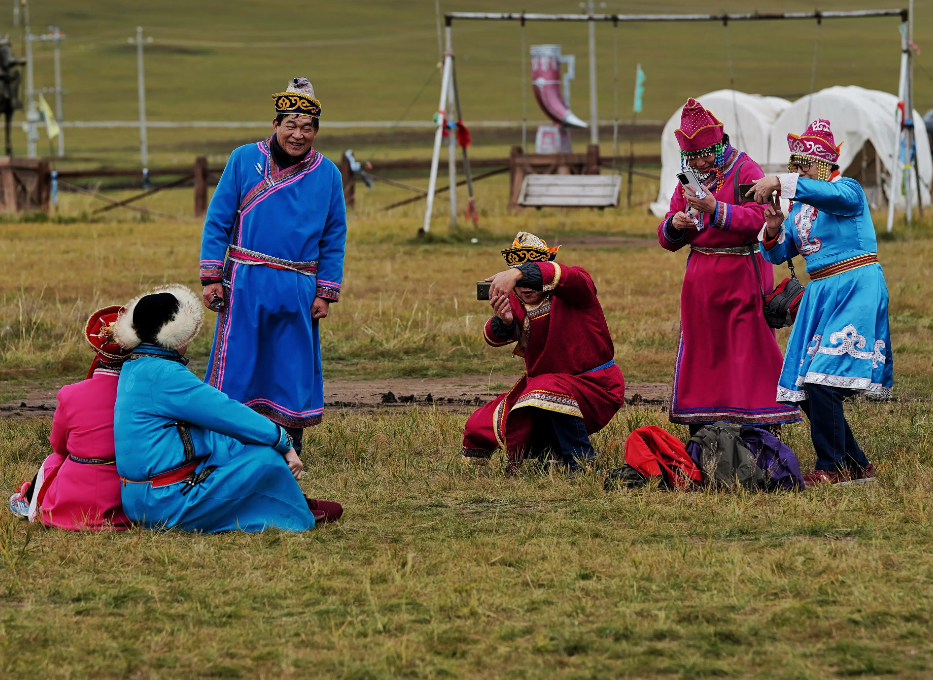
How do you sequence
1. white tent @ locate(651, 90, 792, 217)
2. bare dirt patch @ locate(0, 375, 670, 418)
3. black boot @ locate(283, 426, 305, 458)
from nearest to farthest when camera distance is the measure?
black boot @ locate(283, 426, 305, 458) → bare dirt patch @ locate(0, 375, 670, 418) → white tent @ locate(651, 90, 792, 217)

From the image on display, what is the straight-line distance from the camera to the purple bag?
6129 millimetres

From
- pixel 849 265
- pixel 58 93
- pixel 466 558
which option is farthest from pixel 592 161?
pixel 58 93

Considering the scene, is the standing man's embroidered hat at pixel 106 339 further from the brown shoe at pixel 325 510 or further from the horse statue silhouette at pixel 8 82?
the horse statue silhouette at pixel 8 82

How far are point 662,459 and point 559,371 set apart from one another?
0.68m

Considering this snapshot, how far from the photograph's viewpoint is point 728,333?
665 cm

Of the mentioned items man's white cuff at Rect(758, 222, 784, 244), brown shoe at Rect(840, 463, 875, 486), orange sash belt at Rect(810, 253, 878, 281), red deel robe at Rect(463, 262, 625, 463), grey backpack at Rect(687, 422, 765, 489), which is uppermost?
man's white cuff at Rect(758, 222, 784, 244)

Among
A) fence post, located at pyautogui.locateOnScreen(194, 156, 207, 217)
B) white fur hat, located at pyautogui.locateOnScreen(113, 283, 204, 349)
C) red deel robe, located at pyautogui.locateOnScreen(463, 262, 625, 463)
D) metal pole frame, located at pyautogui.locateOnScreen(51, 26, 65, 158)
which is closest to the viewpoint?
white fur hat, located at pyautogui.locateOnScreen(113, 283, 204, 349)

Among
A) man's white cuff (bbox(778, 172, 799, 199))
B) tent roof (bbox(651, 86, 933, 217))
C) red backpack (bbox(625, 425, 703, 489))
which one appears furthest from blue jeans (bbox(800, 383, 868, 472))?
tent roof (bbox(651, 86, 933, 217))

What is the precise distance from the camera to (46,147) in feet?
237

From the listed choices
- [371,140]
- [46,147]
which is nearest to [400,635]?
[371,140]

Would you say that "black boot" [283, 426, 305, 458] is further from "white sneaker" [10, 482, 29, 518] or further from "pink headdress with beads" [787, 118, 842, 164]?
"pink headdress with beads" [787, 118, 842, 164]

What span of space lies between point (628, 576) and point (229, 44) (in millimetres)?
98792

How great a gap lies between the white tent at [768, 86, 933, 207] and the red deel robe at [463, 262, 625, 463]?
1582 centimetres

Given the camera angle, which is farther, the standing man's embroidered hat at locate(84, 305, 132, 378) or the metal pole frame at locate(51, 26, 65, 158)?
the metal pole frame at locate(51, 26, 65, 158)
